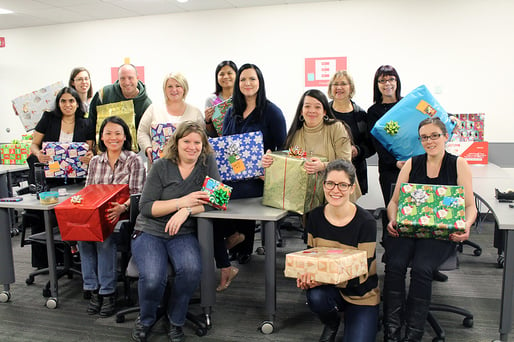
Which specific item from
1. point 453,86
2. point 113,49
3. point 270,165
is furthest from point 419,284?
point 113,49

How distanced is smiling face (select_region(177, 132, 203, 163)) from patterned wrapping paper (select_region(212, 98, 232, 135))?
65 centimetres

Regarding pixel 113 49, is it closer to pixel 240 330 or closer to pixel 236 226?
pixel 236 226

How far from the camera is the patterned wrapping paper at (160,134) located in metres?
2.85

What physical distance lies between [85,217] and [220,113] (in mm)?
1212

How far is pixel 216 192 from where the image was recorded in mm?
2395

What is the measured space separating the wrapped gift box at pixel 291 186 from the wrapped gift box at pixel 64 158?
1541 mm

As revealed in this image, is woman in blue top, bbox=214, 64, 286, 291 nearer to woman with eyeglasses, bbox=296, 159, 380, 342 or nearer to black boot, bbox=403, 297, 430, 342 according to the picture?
woman with eyeglasses, bbox=296, 159, 380, 342

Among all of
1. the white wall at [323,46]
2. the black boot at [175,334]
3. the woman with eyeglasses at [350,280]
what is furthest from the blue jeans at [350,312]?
the white wall at [323,46]

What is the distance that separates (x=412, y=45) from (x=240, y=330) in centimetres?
389

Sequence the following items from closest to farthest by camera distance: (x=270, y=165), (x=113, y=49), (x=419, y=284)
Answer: (x=419, y=284) → (x=270, y=165) → (x=113, y=49)

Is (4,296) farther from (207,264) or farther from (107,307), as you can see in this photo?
(207,264)

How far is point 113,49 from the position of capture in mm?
5785

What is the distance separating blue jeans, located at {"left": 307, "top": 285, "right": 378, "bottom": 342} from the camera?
207 centimetres

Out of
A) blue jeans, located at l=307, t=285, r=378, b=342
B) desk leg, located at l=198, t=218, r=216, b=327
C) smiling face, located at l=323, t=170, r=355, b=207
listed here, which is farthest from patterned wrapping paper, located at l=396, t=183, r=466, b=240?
desk leg, located at l=198, t=218, r=216, b=327
